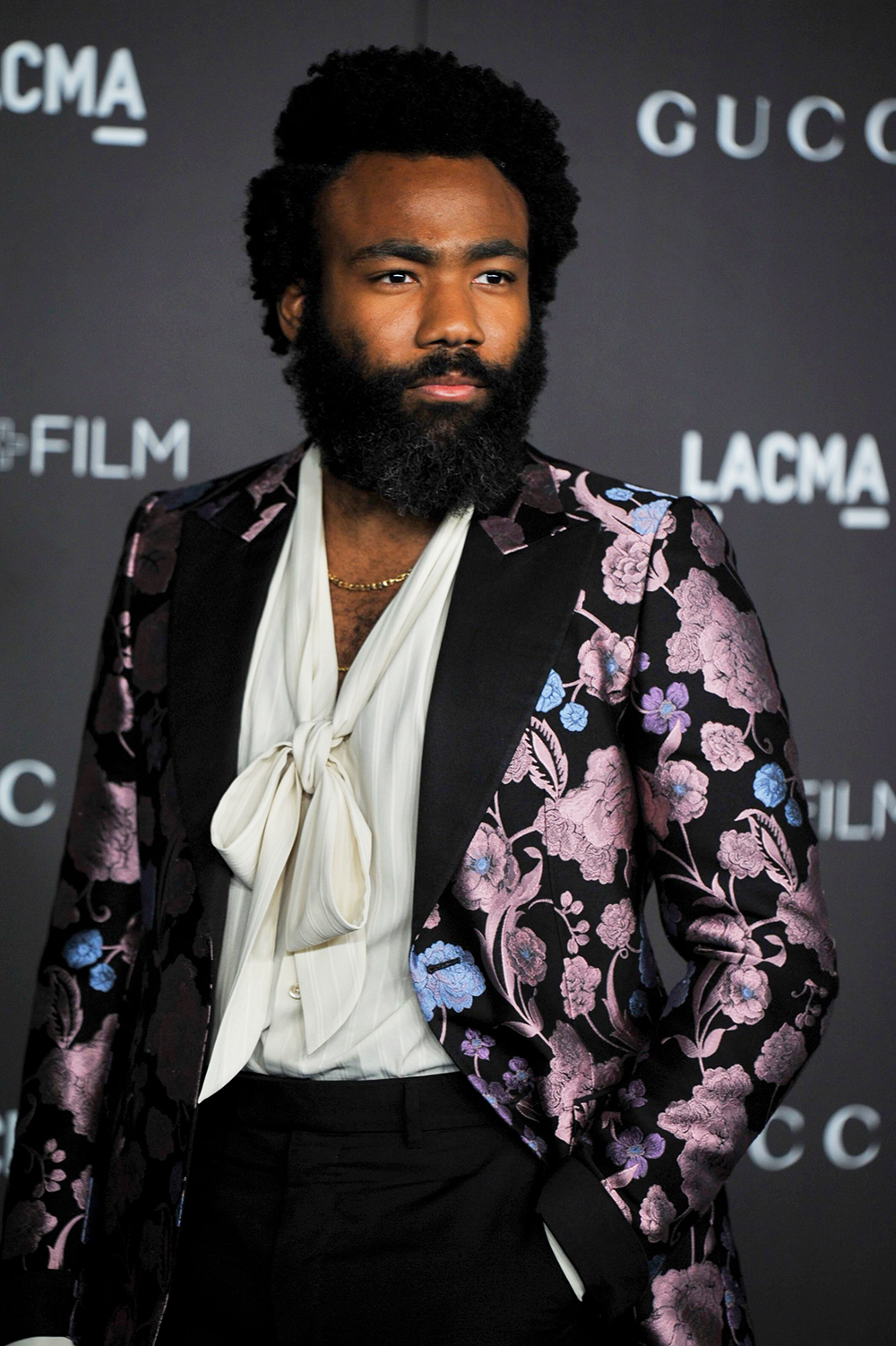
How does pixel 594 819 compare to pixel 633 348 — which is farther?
pixel 633 348

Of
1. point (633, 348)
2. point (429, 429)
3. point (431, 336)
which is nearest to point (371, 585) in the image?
point (429, 429)

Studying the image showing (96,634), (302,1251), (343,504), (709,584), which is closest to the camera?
(302,1251)

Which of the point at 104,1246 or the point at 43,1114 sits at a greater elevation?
the point at 43,1114

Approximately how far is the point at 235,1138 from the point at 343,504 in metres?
0.77

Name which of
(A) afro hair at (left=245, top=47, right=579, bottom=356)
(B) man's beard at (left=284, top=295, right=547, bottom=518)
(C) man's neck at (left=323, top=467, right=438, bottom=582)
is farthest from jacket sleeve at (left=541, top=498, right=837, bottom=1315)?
(A) afro hair at (left=245, top=47, right=579, bottom=356)

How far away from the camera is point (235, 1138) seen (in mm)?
1559

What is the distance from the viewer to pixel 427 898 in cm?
151

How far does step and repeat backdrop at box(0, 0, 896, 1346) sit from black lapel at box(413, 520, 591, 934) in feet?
4.92

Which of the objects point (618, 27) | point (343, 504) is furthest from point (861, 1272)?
point (618, 27)

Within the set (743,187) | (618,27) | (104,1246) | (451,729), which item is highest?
(618,27)

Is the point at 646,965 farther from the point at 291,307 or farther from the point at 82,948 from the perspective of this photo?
the point at 291,307

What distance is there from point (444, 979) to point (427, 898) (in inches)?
3.3

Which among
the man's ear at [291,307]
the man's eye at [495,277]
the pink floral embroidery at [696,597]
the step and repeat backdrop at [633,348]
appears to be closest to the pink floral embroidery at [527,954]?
the pink floral embroidery at [696,597]

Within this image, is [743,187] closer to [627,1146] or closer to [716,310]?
[716,310]
